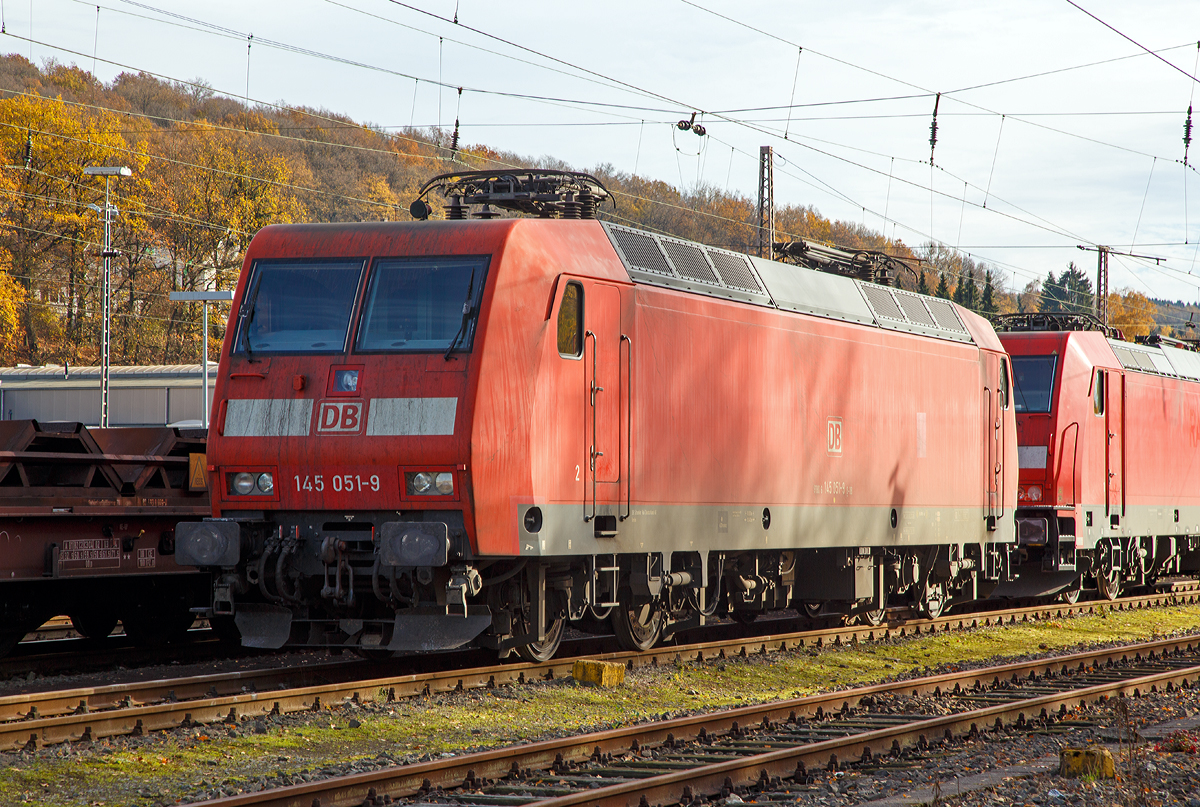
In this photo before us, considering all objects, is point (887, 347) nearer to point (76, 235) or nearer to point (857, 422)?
point (857, 422)

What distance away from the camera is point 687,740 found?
8.67m

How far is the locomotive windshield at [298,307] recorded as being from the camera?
10344 millimetres

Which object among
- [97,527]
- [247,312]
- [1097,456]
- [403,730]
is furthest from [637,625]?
[1097,456]

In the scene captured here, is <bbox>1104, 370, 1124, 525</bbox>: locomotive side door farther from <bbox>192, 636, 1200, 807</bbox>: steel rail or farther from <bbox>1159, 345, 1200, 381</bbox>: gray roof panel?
<bbox>192, 636, 1200, 807</bbox>: steel rail

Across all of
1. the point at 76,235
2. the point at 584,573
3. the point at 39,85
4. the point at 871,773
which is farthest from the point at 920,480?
the point at 39,85

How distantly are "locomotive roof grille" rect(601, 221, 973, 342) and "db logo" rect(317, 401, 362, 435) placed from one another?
2.79m

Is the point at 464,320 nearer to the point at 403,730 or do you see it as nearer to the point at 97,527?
the point at 403,730

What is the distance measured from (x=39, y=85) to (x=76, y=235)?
78.0 feet

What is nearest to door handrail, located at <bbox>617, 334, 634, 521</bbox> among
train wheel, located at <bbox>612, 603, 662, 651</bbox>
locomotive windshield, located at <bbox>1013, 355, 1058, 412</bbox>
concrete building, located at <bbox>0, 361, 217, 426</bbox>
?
train wheel, located at <bbox>612, 603, 662, 651</bbox>

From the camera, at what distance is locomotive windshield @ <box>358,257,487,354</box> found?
392 inches

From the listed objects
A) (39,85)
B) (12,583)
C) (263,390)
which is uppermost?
(39,85)

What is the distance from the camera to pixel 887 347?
49.8ft

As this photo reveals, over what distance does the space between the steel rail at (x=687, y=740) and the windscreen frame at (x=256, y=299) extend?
3873 mm

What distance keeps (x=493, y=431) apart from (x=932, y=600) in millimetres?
9397
